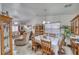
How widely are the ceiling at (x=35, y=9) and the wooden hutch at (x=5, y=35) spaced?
0.12 meters

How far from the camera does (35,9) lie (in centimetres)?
258

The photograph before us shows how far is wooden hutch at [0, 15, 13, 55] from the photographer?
256 centimetres

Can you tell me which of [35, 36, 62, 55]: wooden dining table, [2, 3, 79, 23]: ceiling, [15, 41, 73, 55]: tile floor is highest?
[2, 3, 79, 23]: ceiling

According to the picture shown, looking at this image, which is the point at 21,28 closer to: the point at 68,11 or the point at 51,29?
the point at 51,29

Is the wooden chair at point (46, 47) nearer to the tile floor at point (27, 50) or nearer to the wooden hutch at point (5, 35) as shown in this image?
the tile floor at point (27, 50)

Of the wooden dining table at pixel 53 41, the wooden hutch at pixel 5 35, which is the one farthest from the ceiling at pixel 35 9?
the wooden dining table at pixel 53 41

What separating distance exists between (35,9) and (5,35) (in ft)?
2.04

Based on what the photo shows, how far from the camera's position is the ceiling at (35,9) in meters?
2.56

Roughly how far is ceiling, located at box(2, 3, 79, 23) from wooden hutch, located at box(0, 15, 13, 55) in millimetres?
121

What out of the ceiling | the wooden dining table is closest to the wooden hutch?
the ceiling

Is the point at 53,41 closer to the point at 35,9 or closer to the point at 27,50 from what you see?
the point at 27,50

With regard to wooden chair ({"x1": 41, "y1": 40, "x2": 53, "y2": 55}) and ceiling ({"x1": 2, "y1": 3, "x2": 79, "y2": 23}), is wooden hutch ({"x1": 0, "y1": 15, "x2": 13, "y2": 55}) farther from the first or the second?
wooden chair ({"x1": 41, "y1": 40, "x2": 53, "y2": 55})

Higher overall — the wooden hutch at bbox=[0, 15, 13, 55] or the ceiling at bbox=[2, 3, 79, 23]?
the ceiling at bbox=[2, 3, 79, 23]

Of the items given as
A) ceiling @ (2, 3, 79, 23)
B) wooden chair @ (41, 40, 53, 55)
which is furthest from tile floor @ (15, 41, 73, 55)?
ceiling @ (2, 3, 79, 23)
